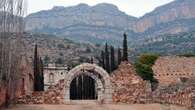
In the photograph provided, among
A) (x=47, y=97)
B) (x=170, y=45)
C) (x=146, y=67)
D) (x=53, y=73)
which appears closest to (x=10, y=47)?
(x=47, y=97)

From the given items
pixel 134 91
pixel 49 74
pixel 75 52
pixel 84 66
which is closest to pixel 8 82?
pixel 84 66

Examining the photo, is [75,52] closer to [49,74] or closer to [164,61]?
[49,74]

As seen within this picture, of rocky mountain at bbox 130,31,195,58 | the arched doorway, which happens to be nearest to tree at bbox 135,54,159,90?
the arched doorway

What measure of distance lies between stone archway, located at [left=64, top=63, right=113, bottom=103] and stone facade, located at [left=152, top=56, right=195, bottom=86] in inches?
608

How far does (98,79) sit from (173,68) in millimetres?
16358

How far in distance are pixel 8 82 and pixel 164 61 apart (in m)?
23.8

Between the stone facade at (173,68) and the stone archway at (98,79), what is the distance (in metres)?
15.4

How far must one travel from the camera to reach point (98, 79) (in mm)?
31781

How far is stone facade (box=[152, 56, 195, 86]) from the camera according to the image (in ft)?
150

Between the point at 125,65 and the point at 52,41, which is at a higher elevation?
the point at 52,41

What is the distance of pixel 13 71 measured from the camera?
25812 mm

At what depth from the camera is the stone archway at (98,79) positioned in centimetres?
2975

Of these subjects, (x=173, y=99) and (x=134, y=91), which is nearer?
(x=173, y=99)

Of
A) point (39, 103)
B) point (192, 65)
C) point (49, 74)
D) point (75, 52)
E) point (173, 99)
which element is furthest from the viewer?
point (75, 52)
